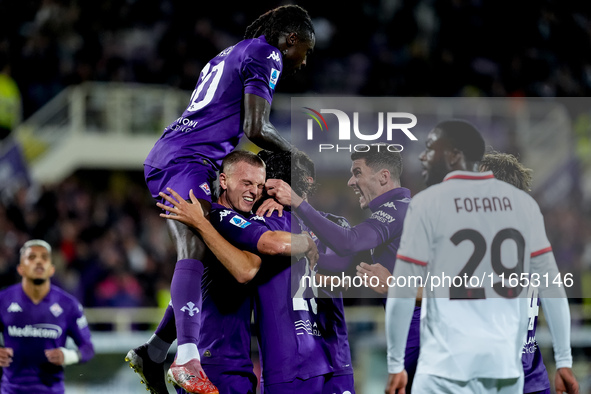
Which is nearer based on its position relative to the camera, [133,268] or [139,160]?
[133,268]

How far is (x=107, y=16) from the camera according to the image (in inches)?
567

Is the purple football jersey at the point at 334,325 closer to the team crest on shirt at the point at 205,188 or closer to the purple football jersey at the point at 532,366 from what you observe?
the team crest on shirt at the point at 205,188

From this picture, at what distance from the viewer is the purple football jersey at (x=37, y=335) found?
7.34 meters

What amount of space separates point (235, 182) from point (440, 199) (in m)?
1.29

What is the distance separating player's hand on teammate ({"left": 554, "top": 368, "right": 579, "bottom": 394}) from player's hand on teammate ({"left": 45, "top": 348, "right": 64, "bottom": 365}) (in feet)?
15.3

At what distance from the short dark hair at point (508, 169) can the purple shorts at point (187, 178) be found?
4.96ft

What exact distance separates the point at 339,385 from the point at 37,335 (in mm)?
3595

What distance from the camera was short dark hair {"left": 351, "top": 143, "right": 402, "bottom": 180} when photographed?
4.56 meters

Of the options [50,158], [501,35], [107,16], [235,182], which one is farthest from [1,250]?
[501,35]

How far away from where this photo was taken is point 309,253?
179 inches

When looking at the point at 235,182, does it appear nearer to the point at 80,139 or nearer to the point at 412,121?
the point at 412,121

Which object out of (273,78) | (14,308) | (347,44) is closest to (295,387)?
(273,78)

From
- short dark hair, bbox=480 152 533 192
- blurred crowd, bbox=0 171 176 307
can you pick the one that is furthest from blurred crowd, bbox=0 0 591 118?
short dark hair, bbox=480 152 533 192

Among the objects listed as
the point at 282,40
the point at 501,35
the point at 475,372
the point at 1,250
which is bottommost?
the point at 475,372
